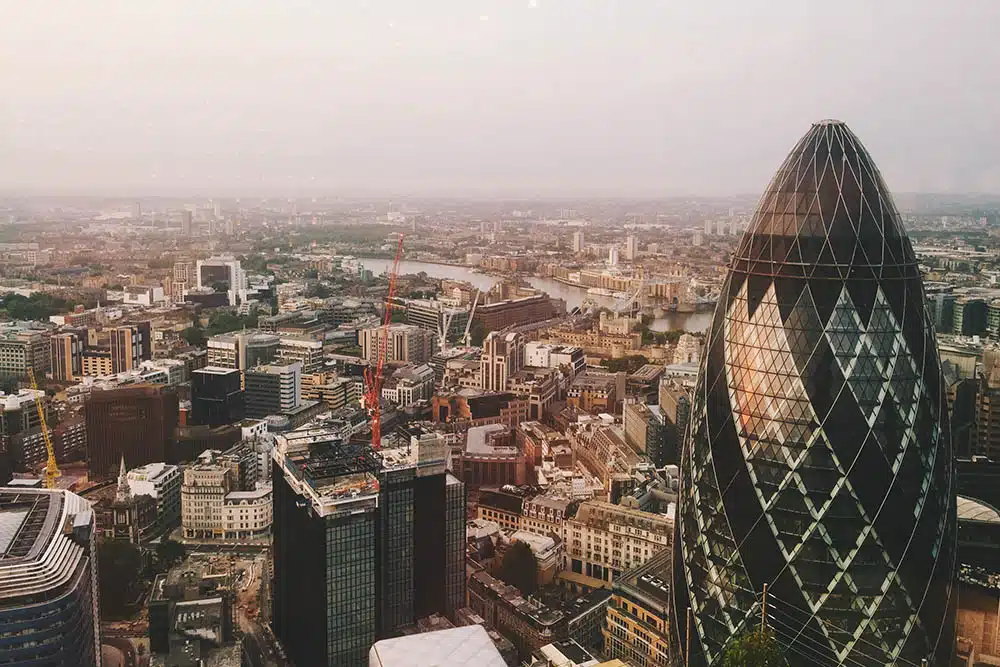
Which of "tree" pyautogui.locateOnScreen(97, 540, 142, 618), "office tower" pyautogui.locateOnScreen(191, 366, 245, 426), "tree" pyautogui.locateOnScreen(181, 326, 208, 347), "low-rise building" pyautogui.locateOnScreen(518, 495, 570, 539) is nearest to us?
"tree" pyautogui.locateOnScreen(97, 540, 142, 618)

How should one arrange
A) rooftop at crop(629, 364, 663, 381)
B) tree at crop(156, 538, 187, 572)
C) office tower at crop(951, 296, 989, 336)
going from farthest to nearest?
rooftop at crop(629, 364, 663, 381) < office tower at crop(951, 296, 989, 336) < tree at crop(156, 538, 187, 572)

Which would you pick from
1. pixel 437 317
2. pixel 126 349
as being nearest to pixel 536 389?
pixel 437 317

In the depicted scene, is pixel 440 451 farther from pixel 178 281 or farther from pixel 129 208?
pixel 178 281

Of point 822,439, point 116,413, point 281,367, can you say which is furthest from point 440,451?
point 281,367

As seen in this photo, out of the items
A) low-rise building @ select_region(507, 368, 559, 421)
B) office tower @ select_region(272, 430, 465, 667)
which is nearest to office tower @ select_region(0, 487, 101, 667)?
office tower @ select_region(272, 430, 465, 667)

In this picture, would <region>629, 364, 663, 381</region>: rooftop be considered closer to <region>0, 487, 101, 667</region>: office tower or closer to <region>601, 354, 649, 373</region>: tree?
<region>601, 354, 649, 373</region>: tree

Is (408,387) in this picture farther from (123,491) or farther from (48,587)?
(48,587)
